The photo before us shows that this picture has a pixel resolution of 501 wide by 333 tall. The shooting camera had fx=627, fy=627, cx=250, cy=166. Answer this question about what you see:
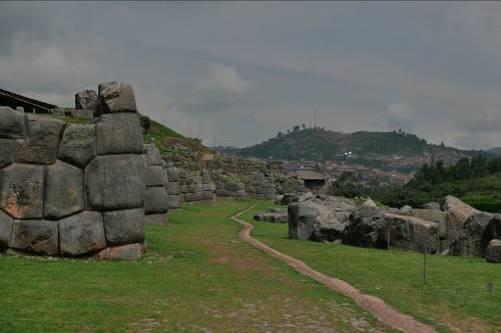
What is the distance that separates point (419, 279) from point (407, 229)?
21.6 ft

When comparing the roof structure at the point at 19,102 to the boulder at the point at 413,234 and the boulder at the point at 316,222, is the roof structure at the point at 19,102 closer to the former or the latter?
the boulder at the point at 316,222

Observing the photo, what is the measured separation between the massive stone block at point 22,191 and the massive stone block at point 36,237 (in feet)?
0.76

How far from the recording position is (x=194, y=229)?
27.3 m

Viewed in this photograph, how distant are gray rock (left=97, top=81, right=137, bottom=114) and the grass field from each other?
166 inches

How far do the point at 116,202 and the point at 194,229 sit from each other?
10652 millimetres

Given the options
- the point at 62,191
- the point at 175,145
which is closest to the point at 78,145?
the point at 62,191

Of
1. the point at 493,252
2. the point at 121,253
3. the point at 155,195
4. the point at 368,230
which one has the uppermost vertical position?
the point at 155,195

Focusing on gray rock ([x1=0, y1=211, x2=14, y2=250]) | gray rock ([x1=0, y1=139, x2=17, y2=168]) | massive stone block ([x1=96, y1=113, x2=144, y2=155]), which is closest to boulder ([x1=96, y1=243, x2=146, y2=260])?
gray rock ([x1=0, y1=211, x2=14, y2=250])

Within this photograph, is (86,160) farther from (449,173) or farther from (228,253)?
(449,173)

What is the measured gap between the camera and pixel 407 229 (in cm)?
2209

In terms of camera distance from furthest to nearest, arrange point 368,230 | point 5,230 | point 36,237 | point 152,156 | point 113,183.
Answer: point 152,156 → point 368,230 → point 113,183 → point 36,237 → point 5,230

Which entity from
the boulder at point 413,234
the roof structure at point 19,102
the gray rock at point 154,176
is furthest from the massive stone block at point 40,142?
the roof structure at point 19,102

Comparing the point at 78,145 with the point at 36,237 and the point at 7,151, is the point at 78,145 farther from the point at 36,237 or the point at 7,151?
the point at 36,237

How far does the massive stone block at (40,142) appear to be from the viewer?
16.7 meters
